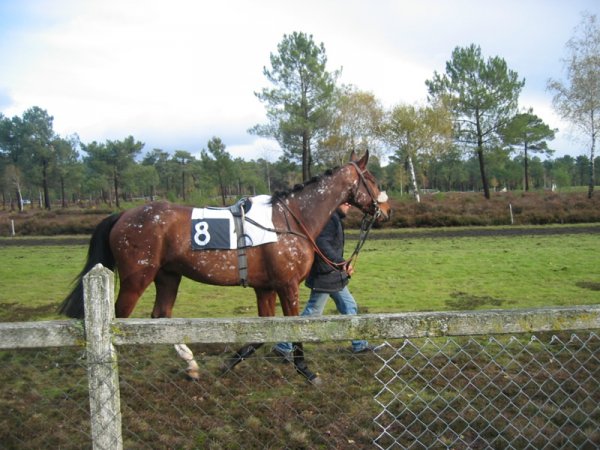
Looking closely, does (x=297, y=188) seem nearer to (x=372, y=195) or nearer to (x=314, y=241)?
(x=314, y=241)

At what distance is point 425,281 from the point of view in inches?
417

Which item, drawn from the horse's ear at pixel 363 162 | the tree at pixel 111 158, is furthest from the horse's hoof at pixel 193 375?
the tree at pixel 111 158

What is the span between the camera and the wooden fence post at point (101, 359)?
2.44 metres

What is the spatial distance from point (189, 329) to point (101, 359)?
1.49ft

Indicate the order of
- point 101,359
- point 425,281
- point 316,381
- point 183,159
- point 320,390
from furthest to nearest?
point 183,159 → point 425,281 → point 316,381 → point 320,390 → point 101,359

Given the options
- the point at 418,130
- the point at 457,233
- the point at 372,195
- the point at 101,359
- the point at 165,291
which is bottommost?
the point at 457,233

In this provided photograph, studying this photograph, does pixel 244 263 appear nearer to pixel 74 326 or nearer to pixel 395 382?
pixel 395 382

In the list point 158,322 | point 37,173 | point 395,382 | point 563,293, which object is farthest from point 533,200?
point 37,173

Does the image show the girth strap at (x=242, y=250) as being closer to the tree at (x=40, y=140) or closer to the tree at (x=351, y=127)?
the tree at (x=351, y=127)

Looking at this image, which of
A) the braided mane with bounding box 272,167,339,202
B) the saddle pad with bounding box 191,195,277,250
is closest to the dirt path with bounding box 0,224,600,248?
the braided mane with bounding box 272,167,339,202

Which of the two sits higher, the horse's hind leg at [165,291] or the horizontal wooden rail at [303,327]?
the horizontal wooden rail at [303,327]

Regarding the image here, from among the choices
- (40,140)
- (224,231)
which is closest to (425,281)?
(224,231)

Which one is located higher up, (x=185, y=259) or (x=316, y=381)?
(x=185, y=259)

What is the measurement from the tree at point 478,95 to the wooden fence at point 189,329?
35.3 m
